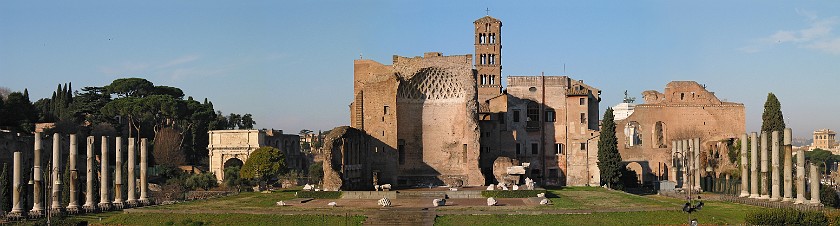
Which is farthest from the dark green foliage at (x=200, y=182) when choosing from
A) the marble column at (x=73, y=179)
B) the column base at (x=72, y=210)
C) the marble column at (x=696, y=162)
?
the marble column at (x=696, y=162)

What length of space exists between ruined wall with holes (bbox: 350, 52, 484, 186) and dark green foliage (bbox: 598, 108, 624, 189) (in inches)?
352

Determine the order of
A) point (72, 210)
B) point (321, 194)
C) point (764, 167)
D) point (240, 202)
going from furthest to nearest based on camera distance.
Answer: point (321, 194), point (764, 167), point (240, 202), point (72, 210)

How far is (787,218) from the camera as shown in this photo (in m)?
37.9

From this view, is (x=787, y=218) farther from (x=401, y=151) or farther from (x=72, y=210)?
(x=401, y=151)

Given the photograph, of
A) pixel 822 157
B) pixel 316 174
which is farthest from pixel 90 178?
pixel 822 157

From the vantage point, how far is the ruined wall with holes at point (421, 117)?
6469 centimetres

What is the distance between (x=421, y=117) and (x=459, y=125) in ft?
8.98

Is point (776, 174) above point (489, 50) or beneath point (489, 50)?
beneath

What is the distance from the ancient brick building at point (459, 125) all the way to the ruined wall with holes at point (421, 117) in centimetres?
7

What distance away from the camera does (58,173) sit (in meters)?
44.3

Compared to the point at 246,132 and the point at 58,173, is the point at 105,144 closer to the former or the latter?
the point at 58,173

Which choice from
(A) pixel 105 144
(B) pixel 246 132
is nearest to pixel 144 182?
(A) pixel 105 144

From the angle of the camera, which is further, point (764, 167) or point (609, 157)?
point (609, 157)

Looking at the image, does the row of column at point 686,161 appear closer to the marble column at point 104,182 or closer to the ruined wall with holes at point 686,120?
the ruined wall with holes at point 686,120
